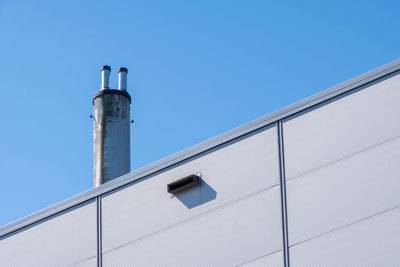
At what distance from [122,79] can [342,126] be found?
19219mm

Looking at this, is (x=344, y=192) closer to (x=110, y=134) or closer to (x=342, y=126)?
(x=342, y=126)

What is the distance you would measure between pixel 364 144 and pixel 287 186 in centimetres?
125

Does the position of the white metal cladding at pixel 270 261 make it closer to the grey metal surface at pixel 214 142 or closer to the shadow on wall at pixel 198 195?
the shadow on wall at pixel 198 195

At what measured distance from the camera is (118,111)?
29.2 m

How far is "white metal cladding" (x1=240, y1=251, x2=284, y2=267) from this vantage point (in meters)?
12.1

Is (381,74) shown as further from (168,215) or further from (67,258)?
(67,258)

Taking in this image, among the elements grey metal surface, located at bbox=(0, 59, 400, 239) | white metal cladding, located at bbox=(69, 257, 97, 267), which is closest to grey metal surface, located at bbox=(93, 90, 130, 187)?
grey metal surface, located at bbox=(0, 59, 400, 239)

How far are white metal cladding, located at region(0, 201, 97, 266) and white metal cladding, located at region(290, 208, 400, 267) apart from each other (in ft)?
13.4

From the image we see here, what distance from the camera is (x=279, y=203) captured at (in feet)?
40.6

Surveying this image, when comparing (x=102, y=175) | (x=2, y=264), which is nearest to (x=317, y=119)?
(x=2, y=264)

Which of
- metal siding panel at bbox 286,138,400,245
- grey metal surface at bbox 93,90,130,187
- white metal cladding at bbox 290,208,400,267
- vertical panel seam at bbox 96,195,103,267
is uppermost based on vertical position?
grey metal surface at bbox 93,90,130,187

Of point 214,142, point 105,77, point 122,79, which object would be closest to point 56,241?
point 214,142

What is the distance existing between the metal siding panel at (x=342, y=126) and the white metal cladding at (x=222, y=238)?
2.16ft

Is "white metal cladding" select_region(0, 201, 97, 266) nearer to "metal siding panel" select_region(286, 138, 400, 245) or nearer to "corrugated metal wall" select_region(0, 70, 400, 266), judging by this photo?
A: "corrugated metal wall" select_region(0, 70, 400, 266)
